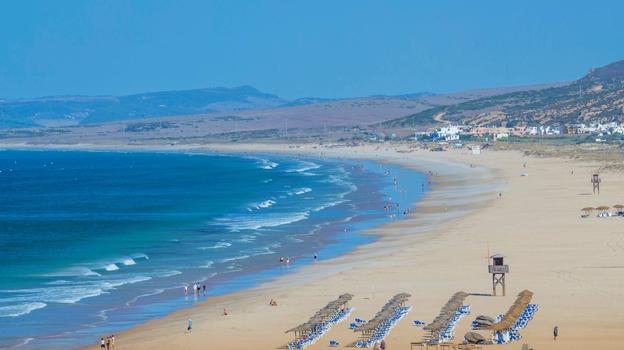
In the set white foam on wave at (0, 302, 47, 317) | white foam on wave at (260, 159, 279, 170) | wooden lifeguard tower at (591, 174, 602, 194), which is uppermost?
wooden lifeguard tower at (591, 174, 602, 194)

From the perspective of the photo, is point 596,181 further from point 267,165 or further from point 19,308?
point 267,165

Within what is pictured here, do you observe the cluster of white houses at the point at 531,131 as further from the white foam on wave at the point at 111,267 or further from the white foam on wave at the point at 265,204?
the white foam on wave at the point at 111,267

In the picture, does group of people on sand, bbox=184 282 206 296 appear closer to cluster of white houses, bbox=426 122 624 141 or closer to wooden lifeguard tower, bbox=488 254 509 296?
wooden lifeguard tower, bbox=488 254 509 296

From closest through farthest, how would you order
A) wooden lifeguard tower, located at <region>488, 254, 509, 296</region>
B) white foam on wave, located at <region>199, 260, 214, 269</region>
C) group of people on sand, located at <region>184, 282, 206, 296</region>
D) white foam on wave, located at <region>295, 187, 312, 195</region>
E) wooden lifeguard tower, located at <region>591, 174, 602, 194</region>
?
wooden lifeguard tower, located at <region>488, 254, 509, 296</region>, group of people on sand, located at <region>184, 282, 206, 296</region>, white foam on wave, located at <region>199, 260, 214, 269</region>, wooden lifeguard tower, located at <region>591, 174, 602, 194</region>, white foam on wave, located at <region>295, 187, 312, 195</region>

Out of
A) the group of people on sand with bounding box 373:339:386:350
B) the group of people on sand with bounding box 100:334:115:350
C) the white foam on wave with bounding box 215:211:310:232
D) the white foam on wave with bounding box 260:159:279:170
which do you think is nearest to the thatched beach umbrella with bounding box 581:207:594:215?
the white foam on wave with bounding box 215:211:310:232

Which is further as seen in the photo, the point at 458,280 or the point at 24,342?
the point at 458,280

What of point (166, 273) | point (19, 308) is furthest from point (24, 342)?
point (166, 273)

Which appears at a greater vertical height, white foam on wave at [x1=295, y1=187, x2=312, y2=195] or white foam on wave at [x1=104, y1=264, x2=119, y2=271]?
white foam on wave at [x1=295, y1=187, x2=312, y2=195]
